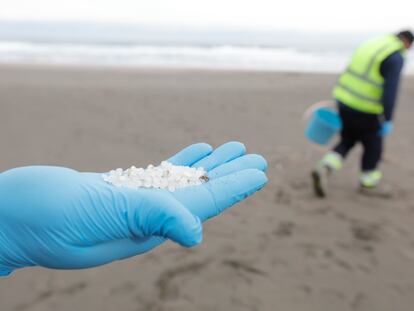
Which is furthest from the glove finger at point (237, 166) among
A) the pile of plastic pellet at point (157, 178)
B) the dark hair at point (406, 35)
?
the dark hair at point (406, 35)

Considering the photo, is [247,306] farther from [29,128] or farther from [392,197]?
[29,128]

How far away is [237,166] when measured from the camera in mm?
1601

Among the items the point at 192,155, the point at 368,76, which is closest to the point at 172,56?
the point at 368,76

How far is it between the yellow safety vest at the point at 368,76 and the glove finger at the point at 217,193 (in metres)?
2.43

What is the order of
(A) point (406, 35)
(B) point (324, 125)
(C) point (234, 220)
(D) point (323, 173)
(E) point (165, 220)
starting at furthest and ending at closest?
(B) point (324, 125), (D) point (323, 173), (A) point (406, 35), (C) point (234, 220), (E) point (165, 220)

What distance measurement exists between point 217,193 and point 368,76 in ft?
8.48

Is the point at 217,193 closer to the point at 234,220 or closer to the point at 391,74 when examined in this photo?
the point at 234,220

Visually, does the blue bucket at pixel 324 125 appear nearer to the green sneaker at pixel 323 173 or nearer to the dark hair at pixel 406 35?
the green sneaker at pixel 323 173

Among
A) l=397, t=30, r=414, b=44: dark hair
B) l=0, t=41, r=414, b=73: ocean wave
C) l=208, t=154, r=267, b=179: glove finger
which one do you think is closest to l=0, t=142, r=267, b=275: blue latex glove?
l=208, t=154, r=267, b=179: glove finger

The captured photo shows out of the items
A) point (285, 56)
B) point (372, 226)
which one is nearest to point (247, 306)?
point (372, 226)

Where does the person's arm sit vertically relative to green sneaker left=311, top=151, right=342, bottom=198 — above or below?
above

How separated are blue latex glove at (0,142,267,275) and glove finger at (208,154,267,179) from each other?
184 mm

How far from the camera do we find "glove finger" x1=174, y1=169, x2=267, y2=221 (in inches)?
54.5

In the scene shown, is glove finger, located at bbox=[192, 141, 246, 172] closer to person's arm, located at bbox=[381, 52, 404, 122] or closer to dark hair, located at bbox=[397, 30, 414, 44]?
person's arm, located at bbox=[381, 52, 404, 122]
